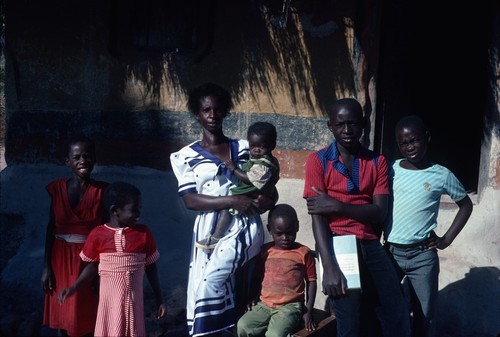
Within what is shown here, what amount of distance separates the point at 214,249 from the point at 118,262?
530 mm

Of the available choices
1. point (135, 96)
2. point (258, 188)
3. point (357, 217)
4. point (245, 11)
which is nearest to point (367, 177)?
point (357, 217)

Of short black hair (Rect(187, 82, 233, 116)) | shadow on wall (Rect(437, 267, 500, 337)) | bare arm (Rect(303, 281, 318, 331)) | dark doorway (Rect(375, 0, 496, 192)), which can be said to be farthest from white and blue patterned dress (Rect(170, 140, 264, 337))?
dark doorway (Rect(375, 0, 496, 192))

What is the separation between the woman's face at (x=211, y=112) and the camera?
12.4ft

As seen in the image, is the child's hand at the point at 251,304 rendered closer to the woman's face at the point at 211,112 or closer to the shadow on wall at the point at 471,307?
the woman's face at the point at 211,112

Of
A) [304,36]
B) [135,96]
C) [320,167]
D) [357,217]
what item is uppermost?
[304,36]

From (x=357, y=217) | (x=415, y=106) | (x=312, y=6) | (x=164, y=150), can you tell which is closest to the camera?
(x=357, y=217)

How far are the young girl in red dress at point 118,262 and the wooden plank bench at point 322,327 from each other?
906 mm

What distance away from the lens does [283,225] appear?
152 inches

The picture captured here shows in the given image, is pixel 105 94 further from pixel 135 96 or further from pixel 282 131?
pixel 282 131

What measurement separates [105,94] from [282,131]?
158 centimetres

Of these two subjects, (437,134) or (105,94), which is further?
(437,134)

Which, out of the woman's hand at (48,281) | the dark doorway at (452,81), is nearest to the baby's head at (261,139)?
the woman's hand at (48,281)

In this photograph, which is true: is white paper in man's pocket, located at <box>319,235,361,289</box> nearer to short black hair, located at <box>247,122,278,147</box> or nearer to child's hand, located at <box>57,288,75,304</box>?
short black hair, located at <box>247,122,278,147</box>

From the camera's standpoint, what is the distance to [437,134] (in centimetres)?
846
